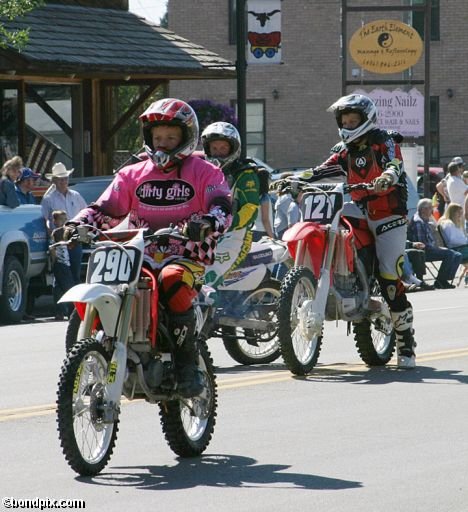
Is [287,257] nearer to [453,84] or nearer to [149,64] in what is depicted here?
[149,64]

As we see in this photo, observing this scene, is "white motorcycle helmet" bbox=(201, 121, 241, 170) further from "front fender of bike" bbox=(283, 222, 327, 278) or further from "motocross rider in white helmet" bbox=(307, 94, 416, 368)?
"front fender of bike" bbox=(283, 222, 327, 278)

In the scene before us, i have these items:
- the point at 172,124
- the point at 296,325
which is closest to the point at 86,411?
the point at 172,124

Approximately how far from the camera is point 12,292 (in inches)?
718

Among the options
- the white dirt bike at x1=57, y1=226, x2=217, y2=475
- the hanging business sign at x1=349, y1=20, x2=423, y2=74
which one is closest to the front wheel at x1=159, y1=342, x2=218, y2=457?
the white dirt bike at x1=57, y1=226, x2=217, y2=475

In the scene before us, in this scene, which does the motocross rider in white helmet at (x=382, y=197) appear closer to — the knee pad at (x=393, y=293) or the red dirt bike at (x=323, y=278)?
the knee pad at (x=393, y=293)

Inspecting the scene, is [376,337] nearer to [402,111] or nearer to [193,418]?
[193,418]

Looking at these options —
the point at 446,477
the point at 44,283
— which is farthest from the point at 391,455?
the point at 44,283

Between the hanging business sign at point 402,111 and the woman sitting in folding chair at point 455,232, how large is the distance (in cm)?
609

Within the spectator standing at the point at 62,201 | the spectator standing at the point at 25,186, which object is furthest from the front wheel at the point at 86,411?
the spectator standing at the point at 25,186

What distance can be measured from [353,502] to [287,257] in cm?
579

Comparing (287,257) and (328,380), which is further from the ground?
(287,257)

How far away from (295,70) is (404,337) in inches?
1320

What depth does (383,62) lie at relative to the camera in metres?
31.3

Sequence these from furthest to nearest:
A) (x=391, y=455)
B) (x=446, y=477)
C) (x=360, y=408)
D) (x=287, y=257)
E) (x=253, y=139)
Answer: (x=253, y=139)
(x=287, y=257)
(x=360, y=408)
(x=391, y=455)
(x=446, y=477)
